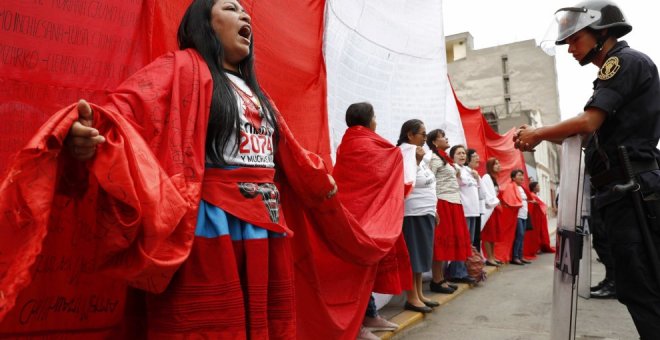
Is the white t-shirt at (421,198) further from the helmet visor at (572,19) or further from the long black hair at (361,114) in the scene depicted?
the helmet visor at (572,19)

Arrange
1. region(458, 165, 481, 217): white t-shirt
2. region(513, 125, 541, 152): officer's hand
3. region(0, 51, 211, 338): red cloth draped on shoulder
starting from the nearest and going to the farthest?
region(0, 51, 211, 338): red cloth draped on shoulder → region(513, 125, 541, 152): officer's hand → region(458, 165, 481, 217): white t-shirt

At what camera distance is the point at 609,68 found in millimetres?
2232

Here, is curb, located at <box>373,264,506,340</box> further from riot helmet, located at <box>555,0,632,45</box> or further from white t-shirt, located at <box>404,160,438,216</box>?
riot helmet, located at <box>555,0,632,45</box>

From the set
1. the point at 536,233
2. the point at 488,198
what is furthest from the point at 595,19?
the point at 536,233

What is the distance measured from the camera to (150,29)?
230 cm

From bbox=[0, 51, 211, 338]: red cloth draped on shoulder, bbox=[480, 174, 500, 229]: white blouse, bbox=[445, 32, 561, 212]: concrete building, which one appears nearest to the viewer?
bbox=[0, 51, 211, 338]: red cloth draped on shoulder

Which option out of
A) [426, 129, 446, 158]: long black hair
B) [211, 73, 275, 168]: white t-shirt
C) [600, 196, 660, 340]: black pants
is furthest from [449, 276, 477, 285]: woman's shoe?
[211, 73, 275, 168]: white t-shirt

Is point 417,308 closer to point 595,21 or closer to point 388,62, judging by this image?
point 388,62

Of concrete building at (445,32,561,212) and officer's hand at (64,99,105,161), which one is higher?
concrete building at (445,32,561,212)

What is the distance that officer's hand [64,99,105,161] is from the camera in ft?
4.31

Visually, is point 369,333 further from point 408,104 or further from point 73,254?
point 408,104

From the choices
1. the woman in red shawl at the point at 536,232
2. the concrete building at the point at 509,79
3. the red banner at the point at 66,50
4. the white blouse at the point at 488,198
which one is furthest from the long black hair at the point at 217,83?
the concrete building at the point at 509,79

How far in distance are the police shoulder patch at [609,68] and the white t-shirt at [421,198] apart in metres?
2.11

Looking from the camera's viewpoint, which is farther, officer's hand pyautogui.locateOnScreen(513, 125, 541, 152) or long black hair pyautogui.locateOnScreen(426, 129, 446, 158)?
long black hair pyautogui.locateOnScreen(426, 129, 446, 158)
